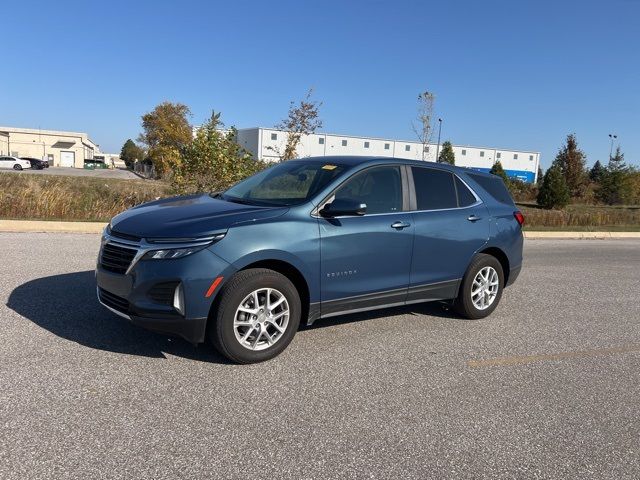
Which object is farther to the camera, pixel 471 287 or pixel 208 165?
pixel 208 165

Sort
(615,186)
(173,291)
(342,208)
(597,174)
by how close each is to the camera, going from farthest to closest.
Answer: (597,174), (615,186), (342,208), (173,291)

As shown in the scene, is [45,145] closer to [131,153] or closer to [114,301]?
[131,153]

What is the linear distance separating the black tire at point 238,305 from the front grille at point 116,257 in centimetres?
78

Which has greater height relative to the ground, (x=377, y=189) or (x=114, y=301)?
(x=377, y=189)

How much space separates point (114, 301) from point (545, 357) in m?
3.94

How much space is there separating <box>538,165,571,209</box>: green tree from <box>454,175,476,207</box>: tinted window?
28478mm

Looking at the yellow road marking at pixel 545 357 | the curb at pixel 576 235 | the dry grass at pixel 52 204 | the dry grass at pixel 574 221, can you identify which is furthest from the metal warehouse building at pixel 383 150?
the yellow road marking at pixel 545 357

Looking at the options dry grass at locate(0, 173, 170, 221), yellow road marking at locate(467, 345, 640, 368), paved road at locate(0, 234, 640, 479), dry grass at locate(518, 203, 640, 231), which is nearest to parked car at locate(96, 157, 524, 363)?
paved road at locate(0, 234, 640, 479)

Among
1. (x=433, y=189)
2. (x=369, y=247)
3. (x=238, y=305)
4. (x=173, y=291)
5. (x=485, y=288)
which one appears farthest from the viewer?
(x=485, y=288)

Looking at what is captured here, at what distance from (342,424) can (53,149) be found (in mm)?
103572

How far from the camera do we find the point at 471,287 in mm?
6125

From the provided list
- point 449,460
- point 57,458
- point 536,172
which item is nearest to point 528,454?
point 449,460

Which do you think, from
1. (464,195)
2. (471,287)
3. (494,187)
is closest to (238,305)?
(471,287)

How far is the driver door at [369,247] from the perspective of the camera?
482 cm
